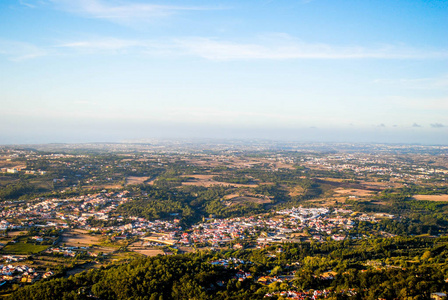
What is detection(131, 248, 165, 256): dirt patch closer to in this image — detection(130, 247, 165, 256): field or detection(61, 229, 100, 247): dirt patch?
detection(130, 247, 165, 256): field

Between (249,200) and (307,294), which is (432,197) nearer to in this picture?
(249,200)

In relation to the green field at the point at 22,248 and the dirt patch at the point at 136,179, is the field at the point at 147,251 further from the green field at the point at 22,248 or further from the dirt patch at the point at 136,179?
the dirt patch at the point at 136,179

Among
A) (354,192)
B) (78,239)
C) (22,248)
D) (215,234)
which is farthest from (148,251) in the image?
(354,192)

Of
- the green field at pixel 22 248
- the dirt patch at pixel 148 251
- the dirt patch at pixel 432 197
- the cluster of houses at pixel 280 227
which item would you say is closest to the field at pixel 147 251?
the dirt patch at pixel 148 251

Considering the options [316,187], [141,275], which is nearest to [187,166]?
[316,187]

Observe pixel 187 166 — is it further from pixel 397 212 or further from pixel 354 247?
pixel 354 247

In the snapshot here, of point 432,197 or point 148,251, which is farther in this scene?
point 432,197
